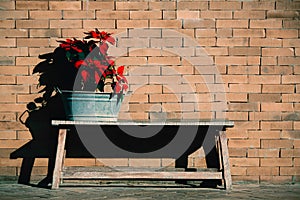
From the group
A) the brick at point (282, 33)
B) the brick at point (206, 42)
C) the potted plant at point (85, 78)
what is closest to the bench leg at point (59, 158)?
the potted plant at point (85, 78)

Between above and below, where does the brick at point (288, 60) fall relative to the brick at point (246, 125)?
above

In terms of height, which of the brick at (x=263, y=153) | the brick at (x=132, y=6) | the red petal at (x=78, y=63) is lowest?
the brick at (x=263, y=153)

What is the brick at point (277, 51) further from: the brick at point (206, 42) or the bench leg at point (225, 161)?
the bench leg at point (225, 161)

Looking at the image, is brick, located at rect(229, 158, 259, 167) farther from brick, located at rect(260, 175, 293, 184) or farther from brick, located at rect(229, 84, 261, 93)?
brick, located at rect(229, 84, 261, 93)

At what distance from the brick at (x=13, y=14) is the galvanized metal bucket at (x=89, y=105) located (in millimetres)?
919

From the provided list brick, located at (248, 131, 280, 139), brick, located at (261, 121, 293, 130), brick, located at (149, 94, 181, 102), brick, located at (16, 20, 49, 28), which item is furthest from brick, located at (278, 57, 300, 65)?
brick, located at (16, 20, 49, 28)

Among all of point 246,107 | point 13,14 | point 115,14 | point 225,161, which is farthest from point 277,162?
point 13,14

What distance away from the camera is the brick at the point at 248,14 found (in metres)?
4.93

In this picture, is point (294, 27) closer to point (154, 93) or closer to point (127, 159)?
point (154, 93)

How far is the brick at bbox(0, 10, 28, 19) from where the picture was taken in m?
4.91

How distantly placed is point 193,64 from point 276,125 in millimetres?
976

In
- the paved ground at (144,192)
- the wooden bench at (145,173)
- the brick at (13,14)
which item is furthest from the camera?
the brick at (13,14)

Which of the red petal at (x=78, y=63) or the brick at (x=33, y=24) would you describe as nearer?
the red petal at (x=78, y=63)

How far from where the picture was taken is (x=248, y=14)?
4.93 m
